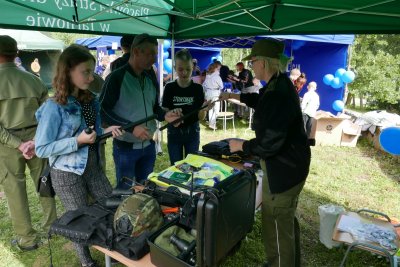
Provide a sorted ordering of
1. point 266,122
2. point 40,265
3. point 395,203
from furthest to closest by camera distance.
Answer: point 395,203 < point 40,265 < point 266,122

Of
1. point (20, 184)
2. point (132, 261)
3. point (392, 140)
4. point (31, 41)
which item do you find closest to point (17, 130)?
point (20, 184)

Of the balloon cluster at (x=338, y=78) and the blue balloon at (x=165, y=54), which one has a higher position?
the blue balloon at (x=165, y=54)

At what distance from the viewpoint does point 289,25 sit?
3252mm

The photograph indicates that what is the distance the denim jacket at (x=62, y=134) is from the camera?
1.77 m

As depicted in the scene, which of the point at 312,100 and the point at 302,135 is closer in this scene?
the point at 302,135

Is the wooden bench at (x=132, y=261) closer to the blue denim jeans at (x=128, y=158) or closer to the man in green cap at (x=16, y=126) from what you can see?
the blue denim jeans at (x=128, y=158)

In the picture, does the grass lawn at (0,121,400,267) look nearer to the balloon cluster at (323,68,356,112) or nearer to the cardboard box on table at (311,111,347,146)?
the cardboard box on table at (311,111,347,146)

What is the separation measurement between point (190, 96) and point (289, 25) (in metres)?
A: 1.32

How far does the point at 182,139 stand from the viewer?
3.25m

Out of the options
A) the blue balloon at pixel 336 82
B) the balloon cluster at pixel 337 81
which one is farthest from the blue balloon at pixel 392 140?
the blue balloon at pixel 336 82

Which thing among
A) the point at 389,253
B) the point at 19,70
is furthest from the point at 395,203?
the point at 19,70

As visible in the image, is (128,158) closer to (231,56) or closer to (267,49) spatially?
(267,49)

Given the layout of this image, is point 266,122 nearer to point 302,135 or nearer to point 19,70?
point 302,135

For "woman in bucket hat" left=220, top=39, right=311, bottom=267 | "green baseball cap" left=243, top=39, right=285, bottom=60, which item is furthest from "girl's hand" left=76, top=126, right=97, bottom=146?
"green baseball cap" left=243, top=39, right=285, bottom=60
